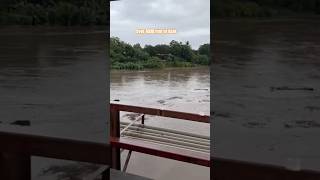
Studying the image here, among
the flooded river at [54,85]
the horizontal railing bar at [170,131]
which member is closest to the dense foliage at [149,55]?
the horizontal railing bar at [170,131]

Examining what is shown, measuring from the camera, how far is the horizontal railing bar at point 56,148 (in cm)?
217

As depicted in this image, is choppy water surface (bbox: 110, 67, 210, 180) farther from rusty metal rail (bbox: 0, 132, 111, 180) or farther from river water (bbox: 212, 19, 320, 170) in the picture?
rusty metal rail (bbox: 0, 132, 111, 180)

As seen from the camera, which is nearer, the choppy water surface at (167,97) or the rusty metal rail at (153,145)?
the rusty metal rail at (153,145)

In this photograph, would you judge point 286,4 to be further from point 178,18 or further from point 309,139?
point 178,18

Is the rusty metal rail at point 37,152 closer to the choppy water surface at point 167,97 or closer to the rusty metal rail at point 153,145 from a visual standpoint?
the rusty metal rail at point 153,145

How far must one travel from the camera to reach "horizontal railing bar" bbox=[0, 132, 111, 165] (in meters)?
2.17

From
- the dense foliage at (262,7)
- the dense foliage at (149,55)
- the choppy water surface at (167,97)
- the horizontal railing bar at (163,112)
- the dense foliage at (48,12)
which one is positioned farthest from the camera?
the dense foliage at (149,55)

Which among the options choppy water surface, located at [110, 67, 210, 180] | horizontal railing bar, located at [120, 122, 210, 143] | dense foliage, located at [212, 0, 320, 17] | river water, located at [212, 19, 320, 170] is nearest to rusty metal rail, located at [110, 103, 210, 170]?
choppy water surface, located at [110, 67, 210, 180]

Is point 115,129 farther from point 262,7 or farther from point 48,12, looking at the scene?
point 262,7

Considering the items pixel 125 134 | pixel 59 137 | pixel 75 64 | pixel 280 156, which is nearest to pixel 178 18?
pixel 125 134

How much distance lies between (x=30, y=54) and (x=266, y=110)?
55.9 inches

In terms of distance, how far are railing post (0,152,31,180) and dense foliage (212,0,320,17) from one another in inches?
53.8

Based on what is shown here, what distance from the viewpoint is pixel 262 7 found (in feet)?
4.97

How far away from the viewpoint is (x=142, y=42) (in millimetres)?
3494
